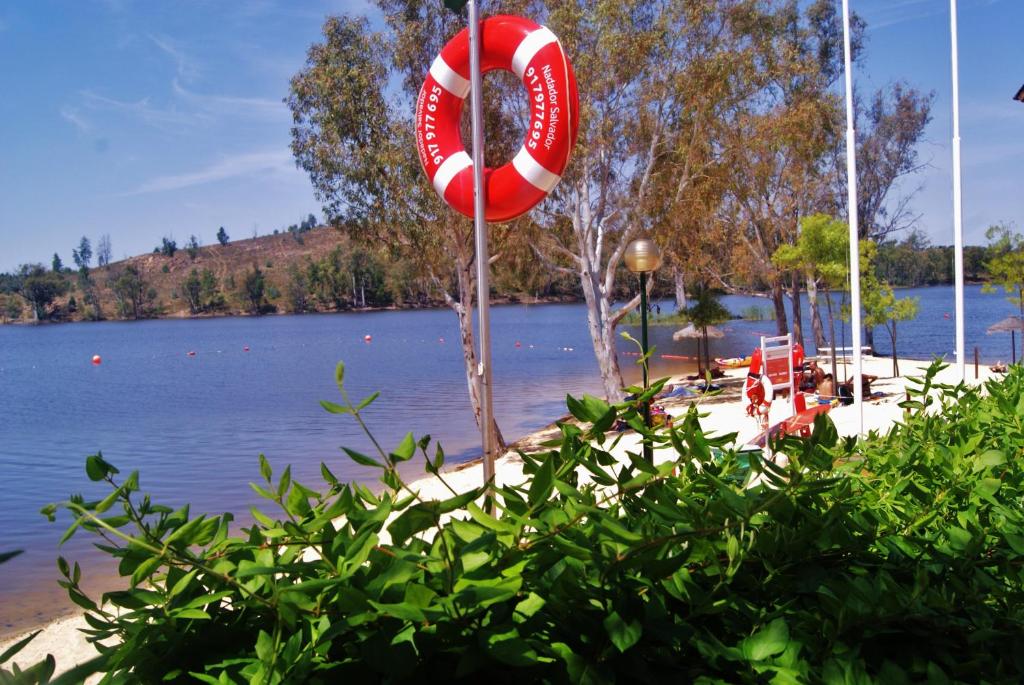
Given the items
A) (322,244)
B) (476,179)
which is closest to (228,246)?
(322,244)

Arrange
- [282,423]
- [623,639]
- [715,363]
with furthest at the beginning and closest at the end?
[715,363] → [282,423] → [623,639]

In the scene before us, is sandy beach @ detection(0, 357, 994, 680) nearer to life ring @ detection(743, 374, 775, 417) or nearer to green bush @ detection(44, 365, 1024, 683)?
life ring @ detection(743, 374, 775, 417)

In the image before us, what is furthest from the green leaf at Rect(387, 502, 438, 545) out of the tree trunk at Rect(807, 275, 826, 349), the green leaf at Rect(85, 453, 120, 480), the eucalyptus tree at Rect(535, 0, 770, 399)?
the tree trunk at Rect(807, 275, 826, 349)

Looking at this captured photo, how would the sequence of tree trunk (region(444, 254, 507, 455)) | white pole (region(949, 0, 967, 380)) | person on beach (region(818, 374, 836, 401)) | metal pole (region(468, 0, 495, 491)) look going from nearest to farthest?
metal pole (region(468, 0, 495, 491)) < white pole (region(949, 0, 967, 380)) < tree trunk (region(444, 254, 507, 455)) < person on beach (region(818, 374, 836, 401))

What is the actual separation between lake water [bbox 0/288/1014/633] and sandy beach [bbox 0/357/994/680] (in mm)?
610

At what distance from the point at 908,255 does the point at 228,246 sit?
287 ft

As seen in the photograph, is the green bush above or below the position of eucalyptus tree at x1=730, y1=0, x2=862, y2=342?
below

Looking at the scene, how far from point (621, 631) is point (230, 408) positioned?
19.9 meters

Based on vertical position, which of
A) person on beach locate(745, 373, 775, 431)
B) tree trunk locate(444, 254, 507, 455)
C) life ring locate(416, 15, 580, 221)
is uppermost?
life ring locate(416, 15, 580, 221)

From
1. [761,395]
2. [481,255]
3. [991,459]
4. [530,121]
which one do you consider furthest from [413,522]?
[761,395]

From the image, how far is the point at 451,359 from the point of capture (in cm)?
2989

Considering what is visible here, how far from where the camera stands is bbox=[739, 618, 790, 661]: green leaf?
686mm

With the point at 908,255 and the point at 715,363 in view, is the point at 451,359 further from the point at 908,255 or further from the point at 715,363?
the point at 908,255

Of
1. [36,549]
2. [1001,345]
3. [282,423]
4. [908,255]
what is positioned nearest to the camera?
[36,549]
